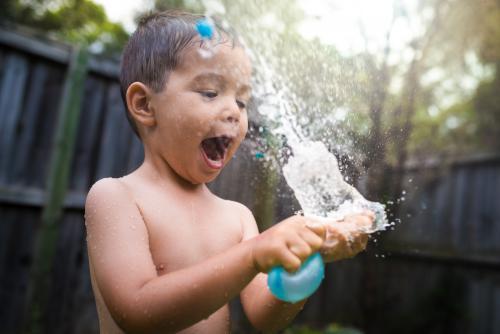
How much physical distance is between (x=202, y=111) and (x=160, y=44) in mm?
238

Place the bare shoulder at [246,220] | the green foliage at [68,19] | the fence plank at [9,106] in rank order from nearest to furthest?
the bare shoulder at [246,220] < the fence plank at [9,106] < the green foliage at [68,19]

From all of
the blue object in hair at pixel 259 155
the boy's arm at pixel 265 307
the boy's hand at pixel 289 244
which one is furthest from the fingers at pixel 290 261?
the blue object in hair at pixel 259 155

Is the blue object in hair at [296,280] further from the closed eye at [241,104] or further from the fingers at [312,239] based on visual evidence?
the closed eye at [241,104]

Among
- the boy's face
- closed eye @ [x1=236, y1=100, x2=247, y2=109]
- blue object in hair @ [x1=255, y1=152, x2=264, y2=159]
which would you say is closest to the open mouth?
the boy's face

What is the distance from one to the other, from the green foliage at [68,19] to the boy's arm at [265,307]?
543 centimetres

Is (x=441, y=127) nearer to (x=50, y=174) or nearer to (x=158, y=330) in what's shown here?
(x=50, y=174)

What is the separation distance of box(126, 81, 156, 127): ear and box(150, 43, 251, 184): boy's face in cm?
3

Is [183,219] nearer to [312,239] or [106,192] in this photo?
[106,192]

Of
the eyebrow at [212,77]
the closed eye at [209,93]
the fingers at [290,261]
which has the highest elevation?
the eyebrow at [212,77]

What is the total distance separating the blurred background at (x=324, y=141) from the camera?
5.15 ft

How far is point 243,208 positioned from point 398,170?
362 centimetres

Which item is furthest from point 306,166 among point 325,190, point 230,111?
point 230,111

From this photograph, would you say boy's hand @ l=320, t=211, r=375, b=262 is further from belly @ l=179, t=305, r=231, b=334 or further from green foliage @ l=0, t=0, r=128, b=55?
green foliage @ l=0, t=0, r=128, b=55

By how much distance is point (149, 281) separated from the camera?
1.12 meters
